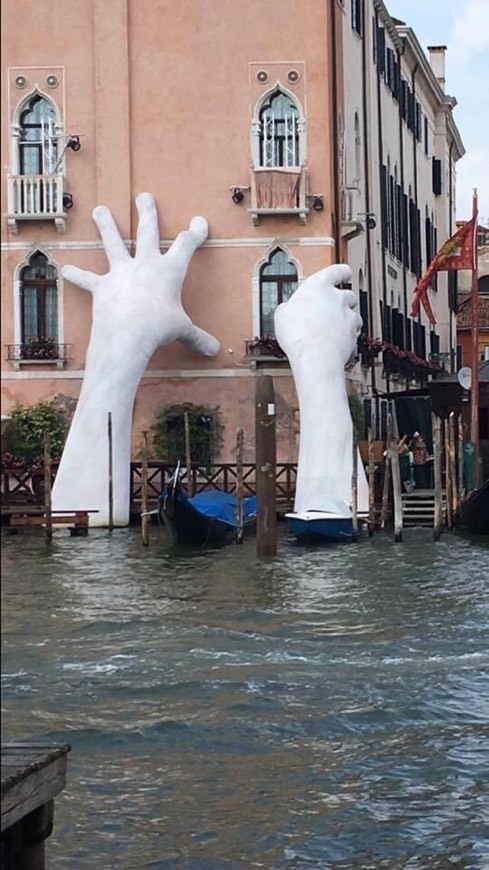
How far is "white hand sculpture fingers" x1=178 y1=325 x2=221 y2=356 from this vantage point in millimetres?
19594

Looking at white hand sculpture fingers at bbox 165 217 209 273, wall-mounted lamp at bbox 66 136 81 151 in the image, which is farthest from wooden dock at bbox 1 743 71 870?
wall-mounted lamp at bbox 66 136 81 151

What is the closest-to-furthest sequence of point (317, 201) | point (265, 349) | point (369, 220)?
point (265, 349)
point (317, 201)
point (369, 220)

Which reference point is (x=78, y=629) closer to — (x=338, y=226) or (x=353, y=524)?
(x=353, y=524)

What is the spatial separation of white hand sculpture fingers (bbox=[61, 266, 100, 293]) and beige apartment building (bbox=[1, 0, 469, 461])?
496 millimetres

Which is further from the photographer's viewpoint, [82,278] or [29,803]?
[82,278]

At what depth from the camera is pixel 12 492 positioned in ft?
59.9

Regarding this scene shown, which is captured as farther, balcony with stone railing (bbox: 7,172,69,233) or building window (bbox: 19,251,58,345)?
building window (bbox: 19,251,58,345)

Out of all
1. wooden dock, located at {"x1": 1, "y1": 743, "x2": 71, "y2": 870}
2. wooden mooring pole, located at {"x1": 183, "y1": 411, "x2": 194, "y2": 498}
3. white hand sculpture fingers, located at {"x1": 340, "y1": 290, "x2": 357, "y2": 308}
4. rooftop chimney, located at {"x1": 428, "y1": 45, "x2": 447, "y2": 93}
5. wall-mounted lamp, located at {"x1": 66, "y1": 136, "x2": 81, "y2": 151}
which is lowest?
wooden dock, located at {"x1": 1, "y1": 743, "x2": 71, "y2": 870}

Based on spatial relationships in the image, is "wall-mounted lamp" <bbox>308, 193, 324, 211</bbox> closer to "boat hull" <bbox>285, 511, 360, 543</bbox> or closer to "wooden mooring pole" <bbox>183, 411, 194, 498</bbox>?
"wooden mooring pole" <bbox>183, 411, 194, 498</bbox>

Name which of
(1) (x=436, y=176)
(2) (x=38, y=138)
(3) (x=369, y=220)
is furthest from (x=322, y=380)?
(1) (x=436, y=176)

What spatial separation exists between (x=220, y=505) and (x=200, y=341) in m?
2.97

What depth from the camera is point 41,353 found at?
2014 cm

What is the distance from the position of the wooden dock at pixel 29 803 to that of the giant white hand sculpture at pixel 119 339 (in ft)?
48.0

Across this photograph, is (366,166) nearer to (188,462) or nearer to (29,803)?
(188,462)
